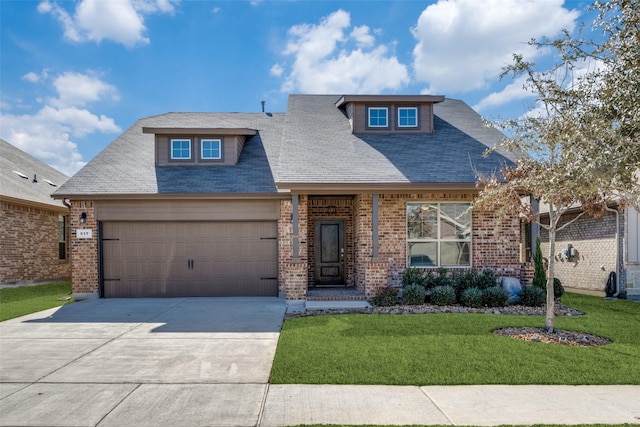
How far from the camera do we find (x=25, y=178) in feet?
53.9

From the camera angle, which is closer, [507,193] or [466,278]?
[507,193]

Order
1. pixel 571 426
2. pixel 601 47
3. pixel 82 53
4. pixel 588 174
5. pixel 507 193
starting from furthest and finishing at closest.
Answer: pixel 82 53 → pixel 507 193 → pixel 601 47 → pixel 588 174 → pixel 571 426

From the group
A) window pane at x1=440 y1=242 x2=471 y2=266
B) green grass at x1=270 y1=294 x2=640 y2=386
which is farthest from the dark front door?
green grass at x1=270 y1=294 x2=640 y2=386

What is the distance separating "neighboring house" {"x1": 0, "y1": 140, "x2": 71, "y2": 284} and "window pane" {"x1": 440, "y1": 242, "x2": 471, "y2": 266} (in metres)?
13.2

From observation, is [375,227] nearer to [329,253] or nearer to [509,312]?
[329,253]

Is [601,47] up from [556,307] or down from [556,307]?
up

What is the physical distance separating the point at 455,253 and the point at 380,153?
3.38 m

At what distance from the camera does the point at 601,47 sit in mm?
6320

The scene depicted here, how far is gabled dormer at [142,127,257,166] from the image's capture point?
42.7ft

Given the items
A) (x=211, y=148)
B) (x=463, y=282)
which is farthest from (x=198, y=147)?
(x=463, y=282)

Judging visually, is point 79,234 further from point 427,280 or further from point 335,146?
point 427,280

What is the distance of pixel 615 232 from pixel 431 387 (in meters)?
10.8

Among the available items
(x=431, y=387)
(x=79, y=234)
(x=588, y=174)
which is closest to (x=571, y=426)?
(x=431, y=387)

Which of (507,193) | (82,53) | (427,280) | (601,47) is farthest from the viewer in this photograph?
(82,53)
